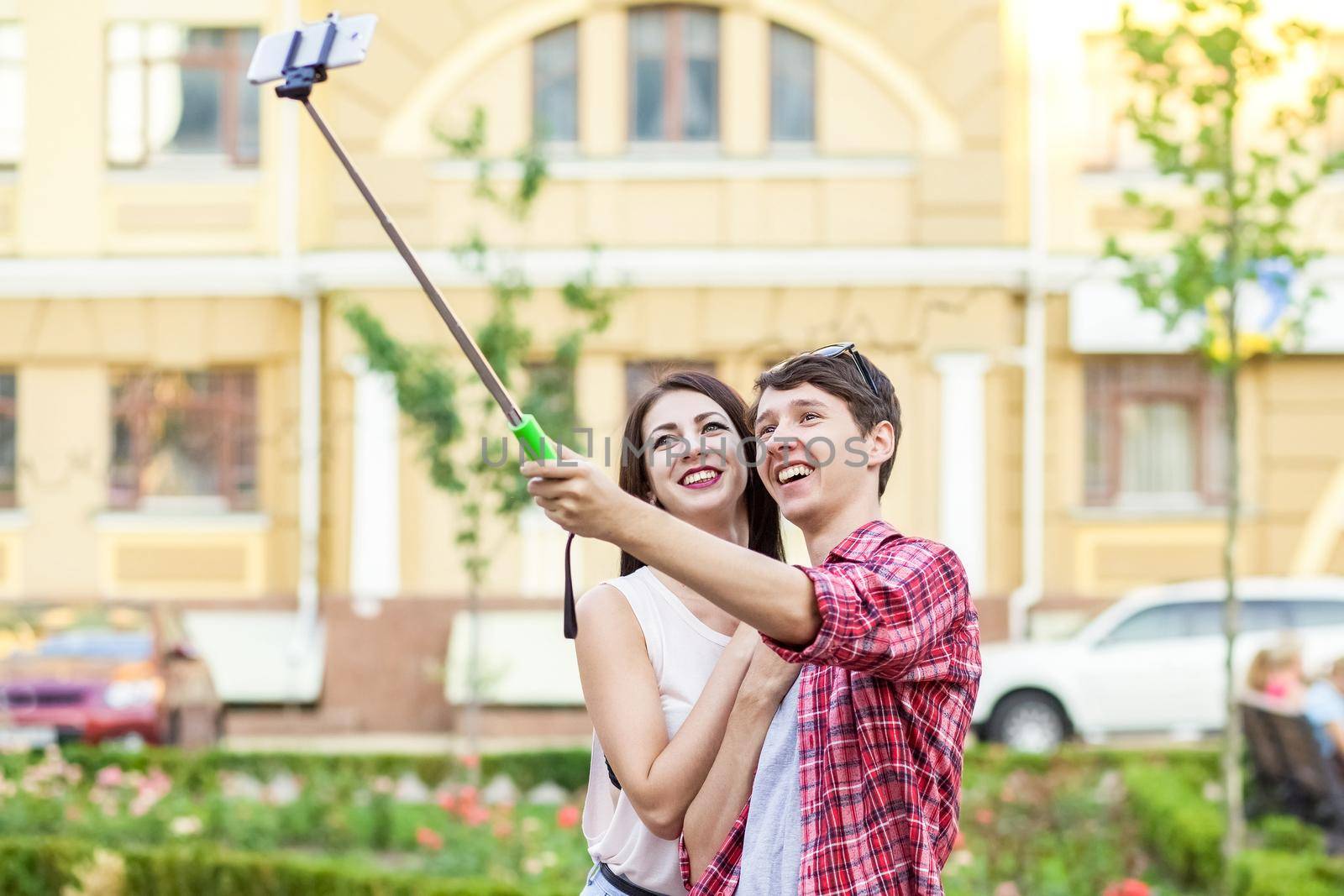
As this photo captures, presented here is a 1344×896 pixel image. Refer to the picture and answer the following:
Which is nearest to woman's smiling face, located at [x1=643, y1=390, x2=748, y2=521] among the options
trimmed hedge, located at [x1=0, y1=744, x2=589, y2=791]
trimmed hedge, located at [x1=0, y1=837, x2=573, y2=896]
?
trimmed hedge, located at [x1=0, y1=837, x2=573, y2=896]

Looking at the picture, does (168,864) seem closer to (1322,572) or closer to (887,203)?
(887,203)

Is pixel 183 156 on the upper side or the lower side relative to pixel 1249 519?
upper

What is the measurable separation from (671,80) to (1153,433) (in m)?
5.47

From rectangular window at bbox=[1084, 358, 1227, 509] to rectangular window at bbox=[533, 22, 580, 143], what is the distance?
5.20m

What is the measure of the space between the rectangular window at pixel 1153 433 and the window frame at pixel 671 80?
163 inches

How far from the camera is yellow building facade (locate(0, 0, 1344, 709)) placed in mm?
16000

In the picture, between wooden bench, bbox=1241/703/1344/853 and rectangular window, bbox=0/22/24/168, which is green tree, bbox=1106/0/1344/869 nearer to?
wooden bench, bbox=1241/703/1344/853

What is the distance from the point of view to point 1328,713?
8.93 m

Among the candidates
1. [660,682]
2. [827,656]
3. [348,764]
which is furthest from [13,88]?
[827,656]

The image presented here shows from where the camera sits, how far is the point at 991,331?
1608 cm

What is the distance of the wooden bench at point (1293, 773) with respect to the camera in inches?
332

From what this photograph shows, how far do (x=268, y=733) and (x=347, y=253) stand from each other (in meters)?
4.27

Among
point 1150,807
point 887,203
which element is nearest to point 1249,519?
point 887,203

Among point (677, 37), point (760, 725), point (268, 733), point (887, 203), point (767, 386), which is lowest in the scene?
point (268, 733)
